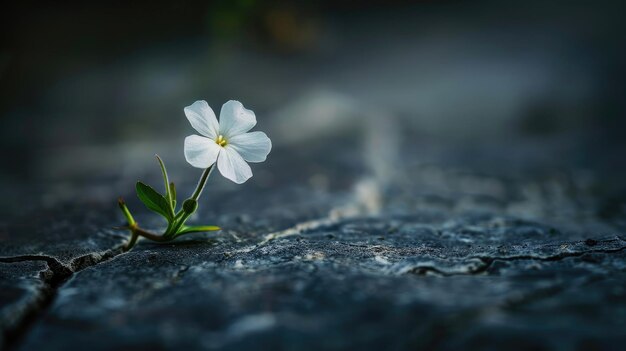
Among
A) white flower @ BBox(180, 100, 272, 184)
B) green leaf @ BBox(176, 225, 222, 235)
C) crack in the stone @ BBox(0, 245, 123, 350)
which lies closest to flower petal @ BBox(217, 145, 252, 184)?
white flower @ BBox(180, 100, 272, 184)

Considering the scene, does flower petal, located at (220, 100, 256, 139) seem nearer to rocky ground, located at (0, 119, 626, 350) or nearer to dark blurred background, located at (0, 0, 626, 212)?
rocky ground, located at (0, 119, 626, 350)

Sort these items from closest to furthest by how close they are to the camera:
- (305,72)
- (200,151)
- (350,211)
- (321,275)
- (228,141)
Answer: (321,275) → (200,151) → (228,141) → (350,211) → (305,72)

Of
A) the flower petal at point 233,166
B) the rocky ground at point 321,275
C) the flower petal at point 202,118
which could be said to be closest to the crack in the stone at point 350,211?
the rocky ground at point 321,275

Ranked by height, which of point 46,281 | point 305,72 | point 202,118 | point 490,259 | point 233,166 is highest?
point 305,72

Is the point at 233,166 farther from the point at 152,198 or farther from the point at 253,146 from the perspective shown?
the point at 152,198

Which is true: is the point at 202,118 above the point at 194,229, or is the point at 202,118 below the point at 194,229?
above

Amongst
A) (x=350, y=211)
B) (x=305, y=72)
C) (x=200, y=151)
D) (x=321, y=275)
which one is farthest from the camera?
(x=305, y=72)

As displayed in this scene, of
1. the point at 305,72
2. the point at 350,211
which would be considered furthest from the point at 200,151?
the point at 305,72
